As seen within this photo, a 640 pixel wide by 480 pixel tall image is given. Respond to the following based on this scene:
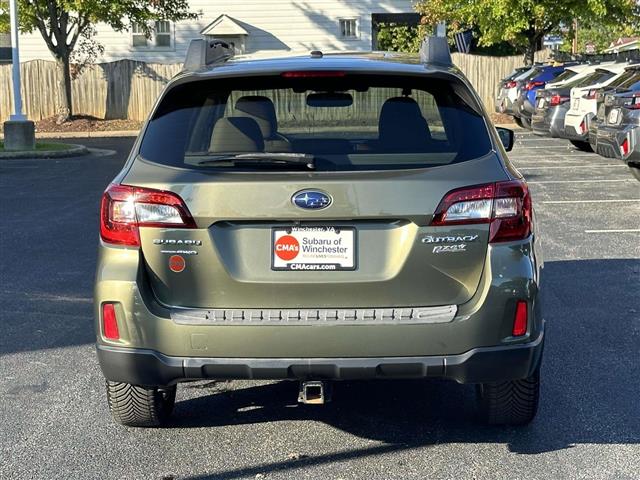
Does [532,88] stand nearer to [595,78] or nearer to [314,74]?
[595,78]

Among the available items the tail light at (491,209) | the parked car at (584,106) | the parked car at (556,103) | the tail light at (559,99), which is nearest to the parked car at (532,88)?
Answer: the parked car at (556,103)

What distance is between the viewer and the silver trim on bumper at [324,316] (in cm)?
420

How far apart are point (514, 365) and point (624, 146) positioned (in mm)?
10135

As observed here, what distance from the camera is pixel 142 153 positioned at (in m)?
4.47

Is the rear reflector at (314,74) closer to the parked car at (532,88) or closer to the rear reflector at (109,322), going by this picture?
the rear reflector at (109,322)

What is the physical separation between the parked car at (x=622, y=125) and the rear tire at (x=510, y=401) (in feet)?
30.9

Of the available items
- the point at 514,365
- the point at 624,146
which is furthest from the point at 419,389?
the point at 624,146

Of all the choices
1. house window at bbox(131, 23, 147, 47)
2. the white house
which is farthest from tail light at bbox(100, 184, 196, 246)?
house window at bbox(131, 23, 147, 47)

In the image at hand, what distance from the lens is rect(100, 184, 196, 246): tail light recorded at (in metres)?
4.21

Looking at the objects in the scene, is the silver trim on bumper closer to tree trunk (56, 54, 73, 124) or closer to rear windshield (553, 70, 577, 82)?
rear windshield (553, 70, 577, 82)

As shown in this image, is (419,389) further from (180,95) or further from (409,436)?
(180,95)

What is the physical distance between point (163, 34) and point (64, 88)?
6.37 meters

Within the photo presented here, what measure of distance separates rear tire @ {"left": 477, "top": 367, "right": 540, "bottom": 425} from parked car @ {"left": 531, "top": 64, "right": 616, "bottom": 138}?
1593cm

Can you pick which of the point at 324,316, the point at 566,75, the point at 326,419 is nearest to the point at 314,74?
the point at 324,316
